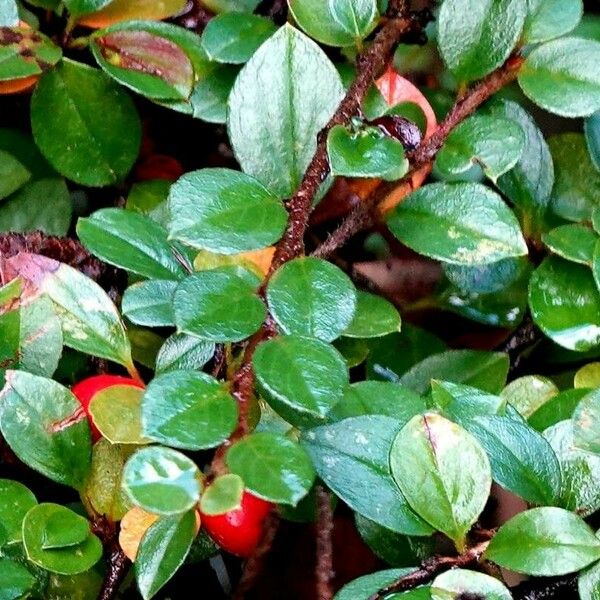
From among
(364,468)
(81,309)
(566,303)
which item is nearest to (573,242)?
(566,303)

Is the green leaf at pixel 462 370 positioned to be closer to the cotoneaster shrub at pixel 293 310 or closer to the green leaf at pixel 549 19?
the cotoneaster shrub at pixel 293 310

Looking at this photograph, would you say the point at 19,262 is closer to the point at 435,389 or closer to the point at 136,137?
the point at 136,137

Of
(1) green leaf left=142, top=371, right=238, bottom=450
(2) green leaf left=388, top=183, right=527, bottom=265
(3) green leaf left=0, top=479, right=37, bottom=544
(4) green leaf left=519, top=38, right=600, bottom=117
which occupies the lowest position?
(3) green leaf left=0, top=479, right=37, bottom=544

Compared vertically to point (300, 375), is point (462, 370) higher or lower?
lower

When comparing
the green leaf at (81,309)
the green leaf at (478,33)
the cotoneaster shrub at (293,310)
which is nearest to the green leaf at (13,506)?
the cotoneaster shrub at (293,310)

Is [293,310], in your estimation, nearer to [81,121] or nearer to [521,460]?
[521,460]

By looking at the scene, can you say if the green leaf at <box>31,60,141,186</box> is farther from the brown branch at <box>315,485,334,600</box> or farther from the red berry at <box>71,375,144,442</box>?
the brown branch at <box>315,485,334,600</box>

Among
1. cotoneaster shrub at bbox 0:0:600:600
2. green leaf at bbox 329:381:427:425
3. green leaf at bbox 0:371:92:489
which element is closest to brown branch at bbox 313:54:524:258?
cotoneaster shrub at bbox 0:0:600:600
